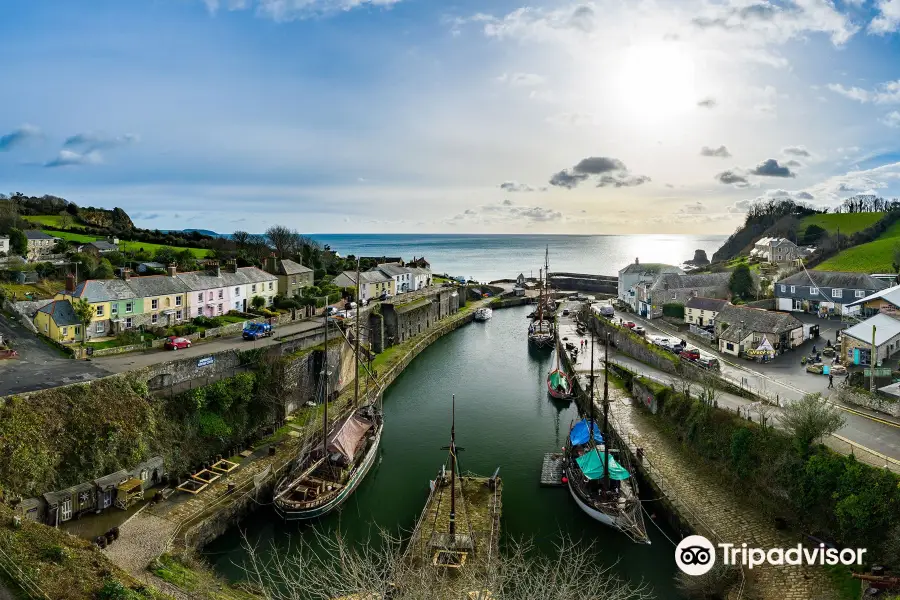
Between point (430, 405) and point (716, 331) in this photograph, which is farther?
point (716, 331)

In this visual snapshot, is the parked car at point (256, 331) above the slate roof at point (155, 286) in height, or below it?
below

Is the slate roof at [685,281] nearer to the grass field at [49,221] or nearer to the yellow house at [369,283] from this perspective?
the yellow house at [369,283]

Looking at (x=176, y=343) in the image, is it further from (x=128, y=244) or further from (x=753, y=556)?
(x=128, y=244)

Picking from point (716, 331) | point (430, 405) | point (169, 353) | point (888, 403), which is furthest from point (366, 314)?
point (888, 403)

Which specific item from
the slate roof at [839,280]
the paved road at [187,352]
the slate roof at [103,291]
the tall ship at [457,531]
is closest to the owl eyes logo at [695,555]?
the tall ship at [457,531]

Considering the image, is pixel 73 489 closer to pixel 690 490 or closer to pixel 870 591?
pixel 690 490

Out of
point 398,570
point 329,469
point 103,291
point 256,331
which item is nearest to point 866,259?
point 256,331

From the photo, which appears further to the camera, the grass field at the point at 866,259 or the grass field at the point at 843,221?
the grass field at the point at 843,221
